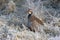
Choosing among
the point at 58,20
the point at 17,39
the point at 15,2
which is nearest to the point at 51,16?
the point at 58,20

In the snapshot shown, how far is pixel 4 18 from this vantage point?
682 cm

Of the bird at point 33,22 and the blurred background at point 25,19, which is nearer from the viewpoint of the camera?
the blurred background at point 25,19

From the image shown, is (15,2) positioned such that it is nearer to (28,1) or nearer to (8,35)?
(28,1)

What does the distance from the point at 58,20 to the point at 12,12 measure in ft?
6.18

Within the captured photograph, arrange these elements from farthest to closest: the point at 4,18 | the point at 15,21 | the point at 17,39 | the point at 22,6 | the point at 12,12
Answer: the point at 22,6
the point at 12,12
the point at 4,18
the point at 15,21
the point at 17,39

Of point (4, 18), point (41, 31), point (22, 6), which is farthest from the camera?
point (22, 6)

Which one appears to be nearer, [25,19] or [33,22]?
[33,22]

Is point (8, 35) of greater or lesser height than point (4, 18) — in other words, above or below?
above

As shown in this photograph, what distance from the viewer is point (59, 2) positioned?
8266 mm

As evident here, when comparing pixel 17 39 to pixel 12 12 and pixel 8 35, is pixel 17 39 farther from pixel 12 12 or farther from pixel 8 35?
pixel 12 12

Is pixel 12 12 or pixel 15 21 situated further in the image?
pixel 12 12

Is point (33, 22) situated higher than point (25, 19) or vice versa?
point (33, 22)

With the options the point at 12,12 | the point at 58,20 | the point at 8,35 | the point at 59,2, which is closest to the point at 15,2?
the point at 12,12

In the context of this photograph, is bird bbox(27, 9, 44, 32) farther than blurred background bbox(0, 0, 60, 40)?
Yes
